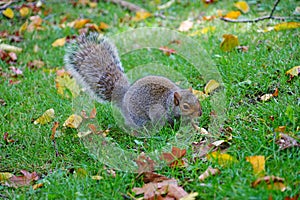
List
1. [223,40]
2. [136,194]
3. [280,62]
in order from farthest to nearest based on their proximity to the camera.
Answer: [223,40] → [280,62] → [136,194]

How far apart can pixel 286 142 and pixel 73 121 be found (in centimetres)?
146

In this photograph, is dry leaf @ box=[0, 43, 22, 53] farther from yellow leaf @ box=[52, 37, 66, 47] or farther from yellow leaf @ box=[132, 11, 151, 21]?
yellow leaf @ box=[132, 11, 151, 21]

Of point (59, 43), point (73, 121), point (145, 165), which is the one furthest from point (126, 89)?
point (59, 43)

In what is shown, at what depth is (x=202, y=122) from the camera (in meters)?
2.92

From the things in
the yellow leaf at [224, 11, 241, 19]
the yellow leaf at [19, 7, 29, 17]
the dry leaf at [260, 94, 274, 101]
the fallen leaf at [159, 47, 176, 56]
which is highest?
the yellow leaf at [19, 7, 29, 17]

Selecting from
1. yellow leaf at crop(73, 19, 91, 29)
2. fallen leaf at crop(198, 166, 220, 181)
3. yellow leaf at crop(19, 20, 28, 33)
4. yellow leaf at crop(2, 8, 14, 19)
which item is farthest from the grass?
yellow leaf at crop(2, 8, 14, 19)

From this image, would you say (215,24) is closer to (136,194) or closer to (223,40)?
(223,40)

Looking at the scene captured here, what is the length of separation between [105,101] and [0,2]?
301 centimetres

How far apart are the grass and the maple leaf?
0.05 meters

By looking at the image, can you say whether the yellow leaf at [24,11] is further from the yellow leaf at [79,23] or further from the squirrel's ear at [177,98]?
the squirrel's ear at [177,98]

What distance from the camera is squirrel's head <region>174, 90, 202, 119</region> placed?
2.84 metres

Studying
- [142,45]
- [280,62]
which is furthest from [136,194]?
[142,45]

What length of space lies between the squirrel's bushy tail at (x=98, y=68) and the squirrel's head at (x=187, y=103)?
0.52 m

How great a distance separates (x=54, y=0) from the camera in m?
6.20
